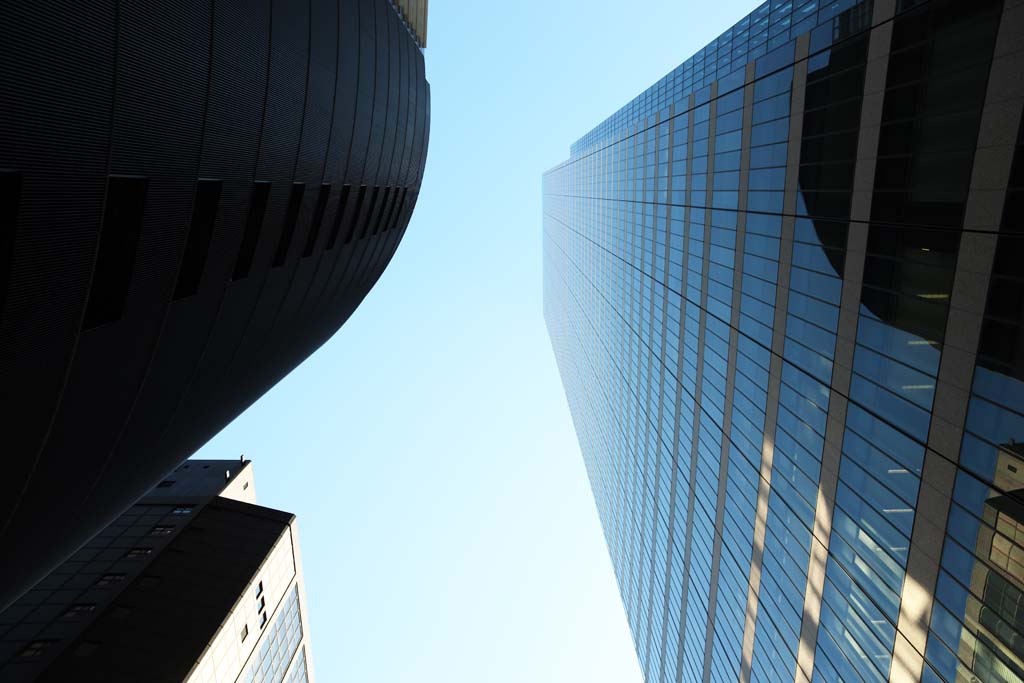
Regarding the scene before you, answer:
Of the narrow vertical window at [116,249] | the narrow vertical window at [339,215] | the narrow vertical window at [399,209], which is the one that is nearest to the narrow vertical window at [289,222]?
the narrow vertical window at [339,215]

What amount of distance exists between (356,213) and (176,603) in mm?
25576

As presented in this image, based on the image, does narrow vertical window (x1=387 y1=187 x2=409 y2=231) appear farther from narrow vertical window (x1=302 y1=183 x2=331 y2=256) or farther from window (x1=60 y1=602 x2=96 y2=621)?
window (x1=60 y1=602 x2=96 y2=621)

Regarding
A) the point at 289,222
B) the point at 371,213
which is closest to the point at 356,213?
the point at 371,213

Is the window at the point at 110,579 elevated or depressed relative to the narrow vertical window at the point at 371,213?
depressed

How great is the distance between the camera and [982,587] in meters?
17.1

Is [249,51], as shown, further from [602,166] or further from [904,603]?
[602,166]

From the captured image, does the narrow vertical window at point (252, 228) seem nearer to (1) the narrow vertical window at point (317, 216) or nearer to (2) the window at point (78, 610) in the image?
(1) the narrow vertical window at point (317, 216)

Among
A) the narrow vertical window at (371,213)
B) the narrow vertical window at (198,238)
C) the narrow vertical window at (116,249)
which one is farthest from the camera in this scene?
the narrow vertical window at (371,213)

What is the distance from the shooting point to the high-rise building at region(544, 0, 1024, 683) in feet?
53.5

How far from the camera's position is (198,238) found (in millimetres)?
16281

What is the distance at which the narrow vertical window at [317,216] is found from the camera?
24.1 metres

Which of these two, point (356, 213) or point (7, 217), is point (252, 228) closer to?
point (7, 217)

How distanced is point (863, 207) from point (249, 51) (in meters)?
22.3

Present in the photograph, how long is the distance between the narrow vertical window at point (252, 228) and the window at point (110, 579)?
27204mm
